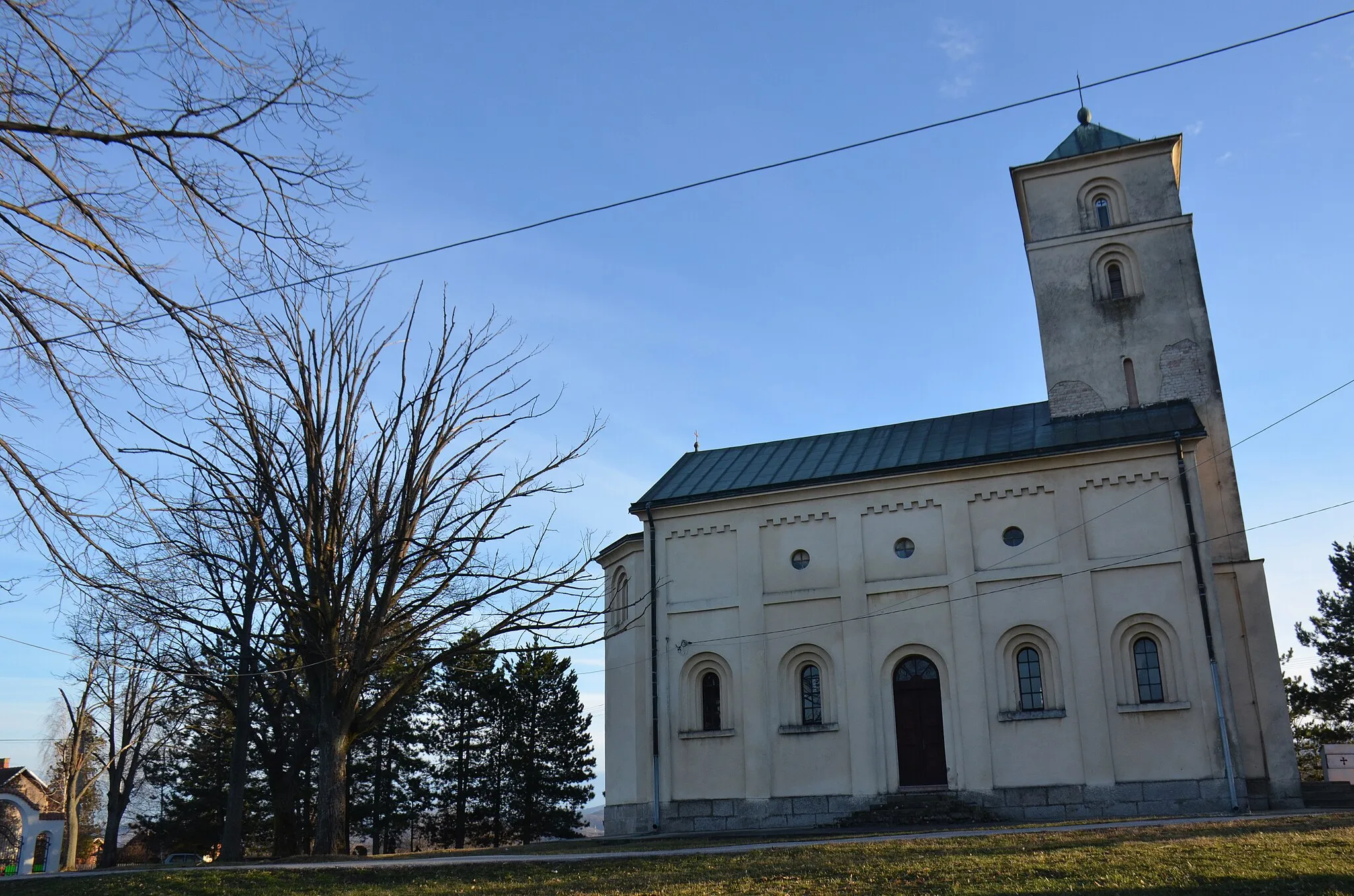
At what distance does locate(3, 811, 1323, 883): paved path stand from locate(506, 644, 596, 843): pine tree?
86.2 feet

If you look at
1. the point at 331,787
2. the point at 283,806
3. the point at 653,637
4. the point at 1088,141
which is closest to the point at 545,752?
the point at 283,806

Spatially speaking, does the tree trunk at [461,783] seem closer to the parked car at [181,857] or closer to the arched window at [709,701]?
the parked car at [181,857]

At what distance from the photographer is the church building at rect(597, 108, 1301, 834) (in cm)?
2227

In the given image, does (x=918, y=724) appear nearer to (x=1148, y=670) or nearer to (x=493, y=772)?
(x=1148, y=670)

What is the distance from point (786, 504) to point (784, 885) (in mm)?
15734

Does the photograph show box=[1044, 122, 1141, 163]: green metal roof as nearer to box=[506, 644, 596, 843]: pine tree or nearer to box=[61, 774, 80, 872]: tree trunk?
box=[506, 644, 596, 843]: pine tree

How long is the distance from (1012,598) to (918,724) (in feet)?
11.7

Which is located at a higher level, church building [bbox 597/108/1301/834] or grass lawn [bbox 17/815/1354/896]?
church building [bbox 597/108/1301/834]

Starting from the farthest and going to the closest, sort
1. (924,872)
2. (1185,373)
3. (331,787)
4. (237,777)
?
(237,777) → (1185,373) → (331,787) → (924,872)

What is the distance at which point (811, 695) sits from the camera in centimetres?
2555

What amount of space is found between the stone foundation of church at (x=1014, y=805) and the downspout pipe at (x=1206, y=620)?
1.22ft

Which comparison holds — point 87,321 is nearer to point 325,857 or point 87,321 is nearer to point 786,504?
point 325,857

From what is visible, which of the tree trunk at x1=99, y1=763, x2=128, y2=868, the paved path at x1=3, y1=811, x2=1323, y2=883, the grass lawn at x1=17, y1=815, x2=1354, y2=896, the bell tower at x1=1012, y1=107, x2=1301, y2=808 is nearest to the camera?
the grass lawn at x1=17, y1=815, x2=1354, y2=896

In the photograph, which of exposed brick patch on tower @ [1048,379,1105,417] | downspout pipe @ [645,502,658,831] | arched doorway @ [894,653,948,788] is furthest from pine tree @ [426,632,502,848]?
exposed brick patch on tower @ [1048,379,1105,417]
